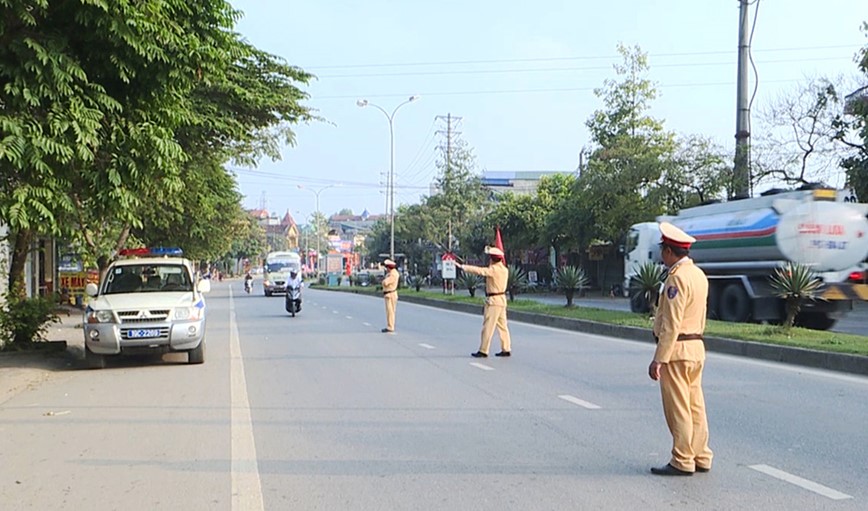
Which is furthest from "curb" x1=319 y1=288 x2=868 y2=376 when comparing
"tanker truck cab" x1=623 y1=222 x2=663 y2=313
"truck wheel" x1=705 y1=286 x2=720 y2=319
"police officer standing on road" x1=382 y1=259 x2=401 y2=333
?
"tanker truck cab" x1=623 y1=222 x2=663 y2=313

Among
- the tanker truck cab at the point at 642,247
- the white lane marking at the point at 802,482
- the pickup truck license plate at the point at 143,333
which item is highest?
the tanker truck cab at the point at 642,247

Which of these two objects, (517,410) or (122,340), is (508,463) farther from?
(122,340)

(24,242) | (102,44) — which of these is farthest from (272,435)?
(24,242)

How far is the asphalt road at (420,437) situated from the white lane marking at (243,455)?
2 centimetres

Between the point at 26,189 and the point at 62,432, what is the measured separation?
9.33 feet

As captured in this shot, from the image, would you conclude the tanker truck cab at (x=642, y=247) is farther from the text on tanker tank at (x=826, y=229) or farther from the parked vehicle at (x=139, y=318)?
the parked vehicle at (x=139, y=318)

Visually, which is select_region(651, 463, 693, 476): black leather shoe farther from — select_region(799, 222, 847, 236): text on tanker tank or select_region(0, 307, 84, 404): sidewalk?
select_region(799, 222, 847, 236): text on tanker tank

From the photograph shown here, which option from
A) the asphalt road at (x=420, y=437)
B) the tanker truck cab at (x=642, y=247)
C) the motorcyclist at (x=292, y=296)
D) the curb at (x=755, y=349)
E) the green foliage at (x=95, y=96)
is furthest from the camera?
the tanker truck cab at (x=642, y=247)

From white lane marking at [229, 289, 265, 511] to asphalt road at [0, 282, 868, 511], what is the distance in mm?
24

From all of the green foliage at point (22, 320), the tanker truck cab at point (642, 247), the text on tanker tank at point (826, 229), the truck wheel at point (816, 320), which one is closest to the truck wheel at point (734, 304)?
the truck wheel at point (816, 320)

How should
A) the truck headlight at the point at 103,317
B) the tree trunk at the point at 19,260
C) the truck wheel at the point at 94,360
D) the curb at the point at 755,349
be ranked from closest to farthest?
the curb at the point at 755,349 → the truck headlight at the point at 103,317 → the truck wheel at the point at 94,360 → the tree trunk at the point at 19,260

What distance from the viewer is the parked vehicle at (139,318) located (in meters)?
12.0

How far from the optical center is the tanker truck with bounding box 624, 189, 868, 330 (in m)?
17.7

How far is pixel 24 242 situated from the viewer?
46.1ft
